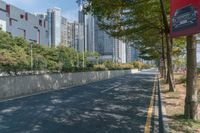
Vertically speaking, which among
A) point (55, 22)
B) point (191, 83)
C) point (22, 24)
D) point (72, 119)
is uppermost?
point (55, 22)

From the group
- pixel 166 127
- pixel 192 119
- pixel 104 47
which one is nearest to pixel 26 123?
pixel 166 127

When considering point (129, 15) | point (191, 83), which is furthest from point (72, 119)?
point (129, 15)

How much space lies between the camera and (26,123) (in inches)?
407

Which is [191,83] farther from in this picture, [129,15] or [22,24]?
[22,24]

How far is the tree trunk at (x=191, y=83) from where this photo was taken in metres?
10.7

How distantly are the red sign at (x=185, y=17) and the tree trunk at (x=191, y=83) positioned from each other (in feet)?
2.73

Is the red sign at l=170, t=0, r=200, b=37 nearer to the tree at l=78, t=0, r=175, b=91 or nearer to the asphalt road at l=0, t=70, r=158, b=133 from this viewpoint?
the asphalt road at l=0, t=70, r=158, b=133

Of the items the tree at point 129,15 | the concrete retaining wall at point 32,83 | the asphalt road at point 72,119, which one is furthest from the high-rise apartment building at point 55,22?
the asphalt road at point 72,119

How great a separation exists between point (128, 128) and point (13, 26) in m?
120

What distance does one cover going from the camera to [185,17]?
9.74 meters

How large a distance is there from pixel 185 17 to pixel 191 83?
88.6 inches

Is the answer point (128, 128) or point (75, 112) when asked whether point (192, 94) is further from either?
point (75, 112)

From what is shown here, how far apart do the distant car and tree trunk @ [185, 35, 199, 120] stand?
2.70 ft

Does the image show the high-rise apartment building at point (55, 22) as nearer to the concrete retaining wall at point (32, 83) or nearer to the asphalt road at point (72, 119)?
the concrete retaining wall at point (32, 83)
